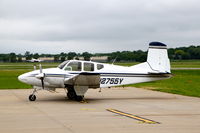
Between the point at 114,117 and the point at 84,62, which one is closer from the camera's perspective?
the point at 114,117

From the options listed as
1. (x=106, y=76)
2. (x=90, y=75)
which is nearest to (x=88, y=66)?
(x=106, y=76)

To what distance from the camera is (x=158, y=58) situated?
61.0ft

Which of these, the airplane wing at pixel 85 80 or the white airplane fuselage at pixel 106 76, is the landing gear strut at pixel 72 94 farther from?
the airplane wing at pixel 85 80

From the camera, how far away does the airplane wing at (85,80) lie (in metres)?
15.9

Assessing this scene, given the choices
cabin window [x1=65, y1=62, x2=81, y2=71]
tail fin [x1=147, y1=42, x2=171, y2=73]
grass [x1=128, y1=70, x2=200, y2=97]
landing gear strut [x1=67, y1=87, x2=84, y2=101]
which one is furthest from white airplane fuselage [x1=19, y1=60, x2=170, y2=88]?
grass [x1=128, y1=70, x2=200, y2=97]

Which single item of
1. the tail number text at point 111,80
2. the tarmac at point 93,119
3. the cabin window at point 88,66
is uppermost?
the cabin window at point 88,66

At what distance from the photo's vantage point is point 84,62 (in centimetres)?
1703

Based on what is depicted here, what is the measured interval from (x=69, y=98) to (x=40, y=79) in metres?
1.93

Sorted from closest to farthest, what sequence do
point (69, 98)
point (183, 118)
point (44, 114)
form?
1. point (183, 118)
2. point (44, 114)
3. point (69, 98)

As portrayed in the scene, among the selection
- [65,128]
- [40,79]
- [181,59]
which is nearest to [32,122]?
[65,128]

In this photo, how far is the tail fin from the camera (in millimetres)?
18530

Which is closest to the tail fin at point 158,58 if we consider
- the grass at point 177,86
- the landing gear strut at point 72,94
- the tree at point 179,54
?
the grass at point 177,86

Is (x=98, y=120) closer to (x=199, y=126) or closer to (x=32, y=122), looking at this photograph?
(x=32, y=122)

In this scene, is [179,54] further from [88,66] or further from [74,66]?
[74,66]
